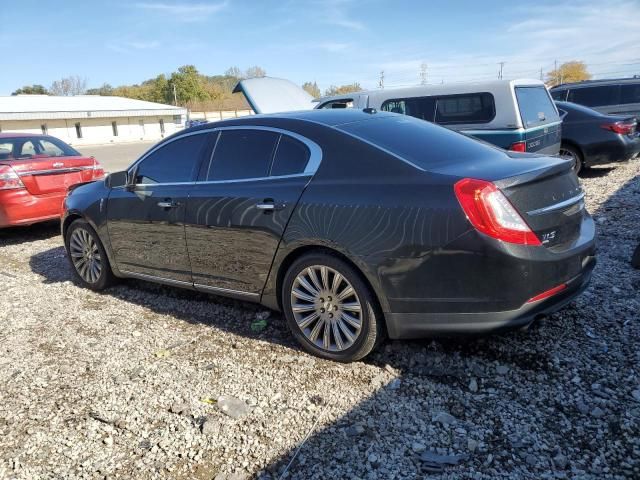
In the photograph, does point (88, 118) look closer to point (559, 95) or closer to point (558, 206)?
point (559, 95)

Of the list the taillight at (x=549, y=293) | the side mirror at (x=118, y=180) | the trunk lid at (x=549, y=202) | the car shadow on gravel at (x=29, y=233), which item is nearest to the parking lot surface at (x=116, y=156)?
the car shadow on gravel at (x=29, y=233)

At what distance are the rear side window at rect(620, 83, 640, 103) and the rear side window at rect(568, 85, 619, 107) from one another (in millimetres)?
140

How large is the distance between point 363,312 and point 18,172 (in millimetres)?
6048

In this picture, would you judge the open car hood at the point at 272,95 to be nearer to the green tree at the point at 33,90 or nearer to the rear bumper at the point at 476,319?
the rear bumper at the point at 476,319

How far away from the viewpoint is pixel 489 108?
7.65 meters

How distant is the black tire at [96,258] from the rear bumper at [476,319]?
3280mm

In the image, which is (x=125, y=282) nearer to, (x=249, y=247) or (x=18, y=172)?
(x=249, y=247)

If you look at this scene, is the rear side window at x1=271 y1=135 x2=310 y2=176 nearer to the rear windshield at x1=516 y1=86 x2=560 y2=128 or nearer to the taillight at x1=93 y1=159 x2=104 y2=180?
the rear windshield at x1=516 y1=86 x2=560 y2=128

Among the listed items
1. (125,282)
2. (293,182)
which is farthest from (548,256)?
(125,282)

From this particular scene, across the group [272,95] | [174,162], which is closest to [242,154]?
[174,162]

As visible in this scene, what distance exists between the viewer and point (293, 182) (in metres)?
3.49

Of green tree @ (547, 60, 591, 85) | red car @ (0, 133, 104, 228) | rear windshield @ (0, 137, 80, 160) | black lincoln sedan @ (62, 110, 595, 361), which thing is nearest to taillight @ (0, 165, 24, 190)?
red car @ (0, 133, 104, 228)

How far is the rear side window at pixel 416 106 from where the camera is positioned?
324 inches

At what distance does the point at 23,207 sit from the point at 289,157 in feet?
17.1
